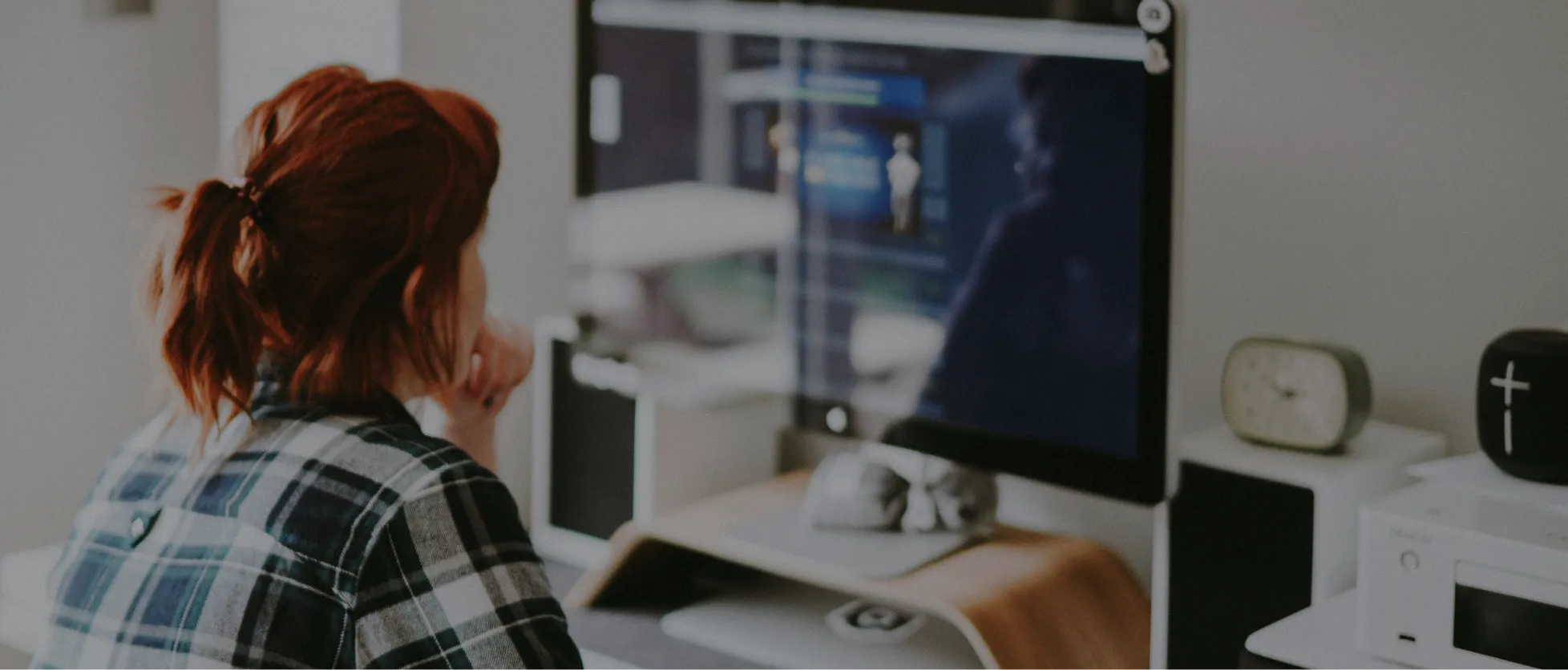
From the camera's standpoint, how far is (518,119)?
2668 millimetres

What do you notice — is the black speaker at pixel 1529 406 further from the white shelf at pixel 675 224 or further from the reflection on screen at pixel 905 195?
the white shelf at pixel 675 224

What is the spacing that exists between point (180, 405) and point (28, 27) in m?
1.45

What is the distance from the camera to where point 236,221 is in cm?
130

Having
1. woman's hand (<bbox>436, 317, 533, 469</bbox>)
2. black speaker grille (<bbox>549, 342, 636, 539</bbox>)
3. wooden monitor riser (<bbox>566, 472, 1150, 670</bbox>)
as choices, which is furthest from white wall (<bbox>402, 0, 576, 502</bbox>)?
woman's hand (<bbox>436, 317, 533, 469</bbox>)

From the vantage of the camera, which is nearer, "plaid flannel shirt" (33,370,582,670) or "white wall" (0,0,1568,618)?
"plaid flannel shirt" (33,370,582,670)

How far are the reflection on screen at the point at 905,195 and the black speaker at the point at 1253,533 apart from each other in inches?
4.2

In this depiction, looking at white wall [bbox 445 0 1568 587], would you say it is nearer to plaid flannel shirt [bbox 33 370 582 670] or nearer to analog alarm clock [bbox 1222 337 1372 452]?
analog alarm clock [bbox 1222 337 1372 452]

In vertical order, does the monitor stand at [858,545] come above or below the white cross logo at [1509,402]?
below

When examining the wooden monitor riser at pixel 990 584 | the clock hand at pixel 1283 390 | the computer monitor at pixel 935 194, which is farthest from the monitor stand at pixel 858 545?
the clock hand at pixel 1283 390

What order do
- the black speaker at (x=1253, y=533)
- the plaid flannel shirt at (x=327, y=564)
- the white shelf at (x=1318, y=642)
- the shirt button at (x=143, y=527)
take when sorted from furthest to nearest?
1. the black speaker at (x=1253, y=533)
2. the white shelf at (x=1318, y=642)
3. the shirt button at (x=143, y=527)
4. the plaid flannel shirt at (x=327, y=564)

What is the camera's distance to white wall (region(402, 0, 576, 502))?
2.61 m

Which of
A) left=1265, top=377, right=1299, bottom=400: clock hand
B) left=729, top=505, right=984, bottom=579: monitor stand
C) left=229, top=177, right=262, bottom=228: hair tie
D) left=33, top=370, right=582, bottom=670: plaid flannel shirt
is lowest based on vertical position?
left=729, top=505, right=984, bottom=579: monitor stand

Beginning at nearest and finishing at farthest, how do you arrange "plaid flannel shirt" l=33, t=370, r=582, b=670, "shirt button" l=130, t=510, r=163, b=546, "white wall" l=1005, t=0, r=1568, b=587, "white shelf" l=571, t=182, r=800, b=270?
"plaid flannel shirt" l=33, t=370, r=582, b=670
"shirt button" l=130, t=510, r=163, b=546
"white wall" l=1005, t=0, r=1568, b=587
"white shelf" l=571, t=182, r=800, b=270

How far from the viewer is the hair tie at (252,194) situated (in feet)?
4.28
